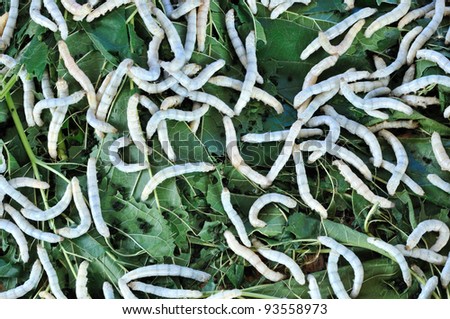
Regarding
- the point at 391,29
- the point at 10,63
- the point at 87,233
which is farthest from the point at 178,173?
the point at 391,29

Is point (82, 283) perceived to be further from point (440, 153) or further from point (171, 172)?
point (440, 153)

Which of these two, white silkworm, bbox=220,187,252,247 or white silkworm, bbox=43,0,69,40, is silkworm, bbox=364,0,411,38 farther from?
white silkworm, bbox=43,0,69,40

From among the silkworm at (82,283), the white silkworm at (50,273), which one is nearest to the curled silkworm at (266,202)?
the silkworm at (82,283)

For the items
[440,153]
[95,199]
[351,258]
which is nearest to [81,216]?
[95,199]

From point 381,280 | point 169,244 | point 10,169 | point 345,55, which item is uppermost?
point 10,169

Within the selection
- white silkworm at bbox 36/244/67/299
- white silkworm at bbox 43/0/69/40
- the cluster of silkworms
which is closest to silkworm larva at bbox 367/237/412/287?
the cluster of silkworms

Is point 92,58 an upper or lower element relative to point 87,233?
upper

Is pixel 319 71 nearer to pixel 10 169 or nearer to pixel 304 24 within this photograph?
pixel 304 24
